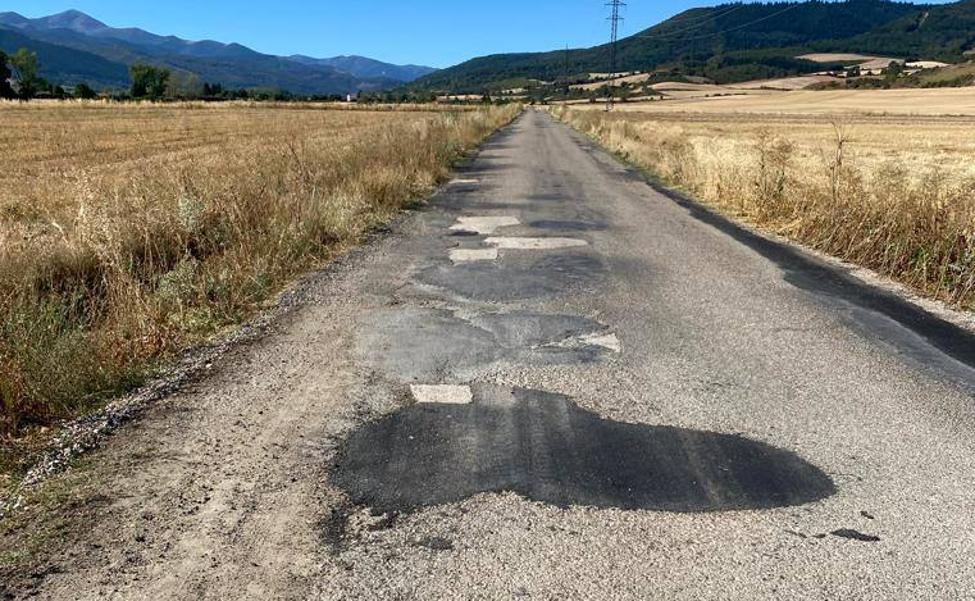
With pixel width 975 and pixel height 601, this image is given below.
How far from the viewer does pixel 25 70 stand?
109 metres

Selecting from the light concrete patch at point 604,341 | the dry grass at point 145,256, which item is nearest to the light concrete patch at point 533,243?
the dry grass at point 145,256

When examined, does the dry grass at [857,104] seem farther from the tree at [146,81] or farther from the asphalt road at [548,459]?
the tree at [146,81]

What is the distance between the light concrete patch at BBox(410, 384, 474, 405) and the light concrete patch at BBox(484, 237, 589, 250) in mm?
4987

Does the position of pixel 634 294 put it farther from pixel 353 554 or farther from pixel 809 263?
pixel 353 554

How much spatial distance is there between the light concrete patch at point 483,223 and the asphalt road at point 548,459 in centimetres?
386

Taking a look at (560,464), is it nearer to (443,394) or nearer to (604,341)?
(443,394)

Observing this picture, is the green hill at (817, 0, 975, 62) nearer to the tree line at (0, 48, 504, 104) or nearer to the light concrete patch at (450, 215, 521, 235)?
the tree line at (0, 48, 504, 104)

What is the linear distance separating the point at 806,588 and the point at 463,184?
1497 cm

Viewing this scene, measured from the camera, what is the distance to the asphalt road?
8.86 ft

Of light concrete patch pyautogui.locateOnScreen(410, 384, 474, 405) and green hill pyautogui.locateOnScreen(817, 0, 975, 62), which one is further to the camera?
green hill pyautogui.locateOnScreen(817, 0, 975, 62)

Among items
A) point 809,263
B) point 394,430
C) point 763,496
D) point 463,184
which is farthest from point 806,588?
point 463,184

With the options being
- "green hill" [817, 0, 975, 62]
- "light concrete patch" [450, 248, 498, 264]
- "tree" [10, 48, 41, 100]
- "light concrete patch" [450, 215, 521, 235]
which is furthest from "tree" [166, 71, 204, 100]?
"green hill" [817, 0, 975, 62]

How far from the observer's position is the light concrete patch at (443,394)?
14.3 ft

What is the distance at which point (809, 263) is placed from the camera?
29.1 ft
